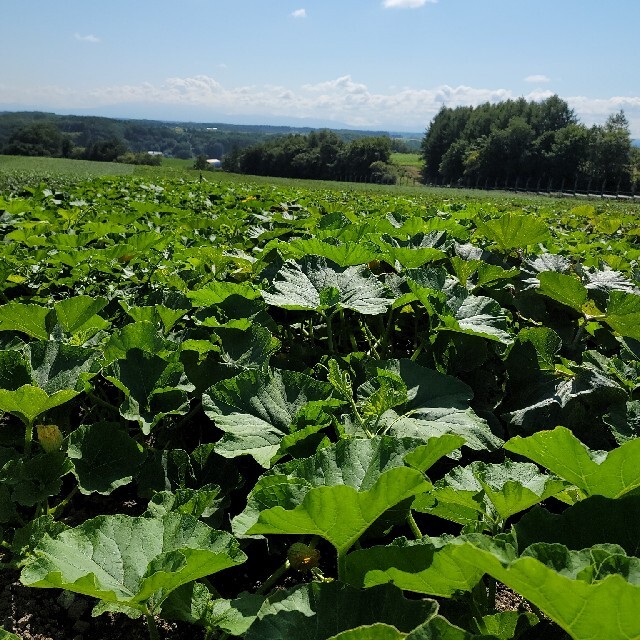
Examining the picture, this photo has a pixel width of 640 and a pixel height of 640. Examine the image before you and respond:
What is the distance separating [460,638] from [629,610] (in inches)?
→ 8.2

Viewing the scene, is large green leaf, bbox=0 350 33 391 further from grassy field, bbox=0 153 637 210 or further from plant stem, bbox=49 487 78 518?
grassy field, bbox=0 153 637 210

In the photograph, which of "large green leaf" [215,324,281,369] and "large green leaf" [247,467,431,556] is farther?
"large green leaf" [215,324,281,369]

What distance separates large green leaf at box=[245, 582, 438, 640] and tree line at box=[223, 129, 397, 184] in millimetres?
79255

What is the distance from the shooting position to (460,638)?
707mm

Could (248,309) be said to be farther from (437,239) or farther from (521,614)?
(521,614)

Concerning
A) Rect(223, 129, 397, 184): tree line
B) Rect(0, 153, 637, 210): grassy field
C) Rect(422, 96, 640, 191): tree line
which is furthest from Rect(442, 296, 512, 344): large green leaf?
Rect(223, 129, 397, 184): tree line

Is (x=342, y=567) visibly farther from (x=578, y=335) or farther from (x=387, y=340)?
(x=578, y=335)

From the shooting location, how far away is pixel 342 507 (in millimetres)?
823

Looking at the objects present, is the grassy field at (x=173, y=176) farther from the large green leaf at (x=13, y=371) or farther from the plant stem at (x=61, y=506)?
the plant stem at (x=61, y=506)

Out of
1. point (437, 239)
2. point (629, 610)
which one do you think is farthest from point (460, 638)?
point (437, 239)

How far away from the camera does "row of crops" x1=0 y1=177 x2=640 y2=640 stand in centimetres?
83

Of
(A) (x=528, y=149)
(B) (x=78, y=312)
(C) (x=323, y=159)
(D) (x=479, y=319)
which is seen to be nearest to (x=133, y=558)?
(B) (x=78, y=312)

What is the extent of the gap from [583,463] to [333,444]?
0.42m

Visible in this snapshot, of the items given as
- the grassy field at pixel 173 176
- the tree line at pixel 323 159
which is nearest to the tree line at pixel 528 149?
the tree line at pixel 323 159
